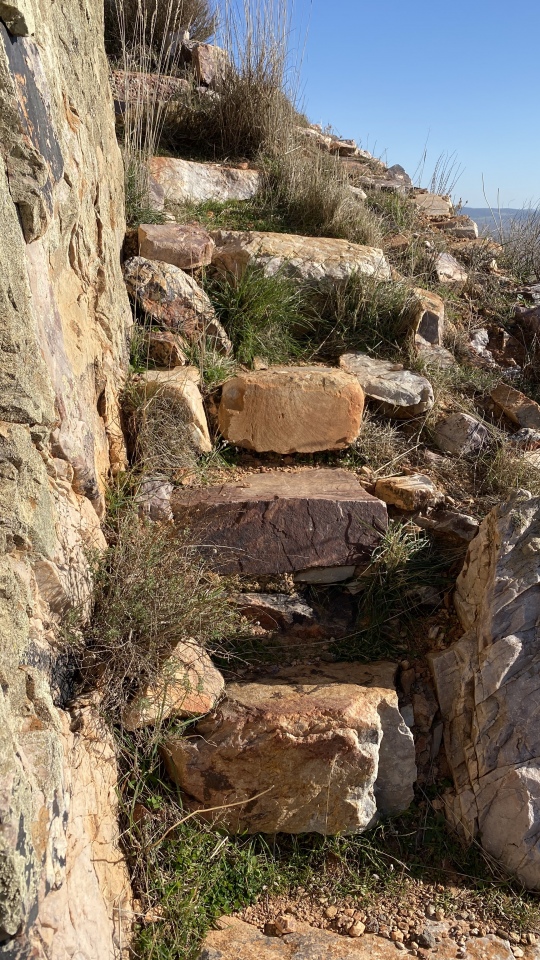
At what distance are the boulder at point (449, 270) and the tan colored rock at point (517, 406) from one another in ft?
4.00

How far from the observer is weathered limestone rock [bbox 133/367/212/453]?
10.5ft

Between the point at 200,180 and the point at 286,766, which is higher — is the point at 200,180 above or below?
above

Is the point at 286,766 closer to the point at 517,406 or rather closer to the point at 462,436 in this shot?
the point at 462,436

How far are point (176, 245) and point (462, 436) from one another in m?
1.79

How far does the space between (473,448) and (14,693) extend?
279cm

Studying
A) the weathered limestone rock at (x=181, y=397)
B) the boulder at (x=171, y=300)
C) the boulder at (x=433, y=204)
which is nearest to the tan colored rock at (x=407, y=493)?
the weathered limestone rock at (x=181, y=397)

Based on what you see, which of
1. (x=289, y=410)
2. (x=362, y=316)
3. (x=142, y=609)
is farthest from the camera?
(x=362, y=316)

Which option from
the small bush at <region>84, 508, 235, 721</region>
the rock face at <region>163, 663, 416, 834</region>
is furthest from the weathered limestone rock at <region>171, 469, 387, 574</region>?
the rock face at <region>163, 663, 416, 834</region>

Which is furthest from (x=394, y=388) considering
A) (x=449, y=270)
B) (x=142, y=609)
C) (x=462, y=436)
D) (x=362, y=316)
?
(x=142, y=609)

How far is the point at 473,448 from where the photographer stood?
3797 millimetres

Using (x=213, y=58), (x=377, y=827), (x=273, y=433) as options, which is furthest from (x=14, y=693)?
(x=213, y=58)

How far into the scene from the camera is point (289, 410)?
3.41m

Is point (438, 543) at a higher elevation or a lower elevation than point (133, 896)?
higher

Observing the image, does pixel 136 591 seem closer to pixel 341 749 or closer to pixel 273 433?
pixel 341 749
